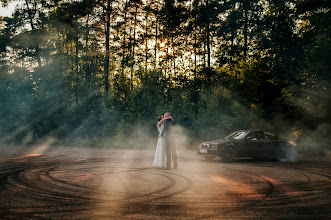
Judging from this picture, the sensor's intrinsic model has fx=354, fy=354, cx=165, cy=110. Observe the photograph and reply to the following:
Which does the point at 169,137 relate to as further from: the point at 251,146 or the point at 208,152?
the point at 251,146

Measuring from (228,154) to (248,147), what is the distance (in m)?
1.10

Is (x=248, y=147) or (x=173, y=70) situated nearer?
(x=248, y=147)

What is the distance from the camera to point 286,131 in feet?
78.8

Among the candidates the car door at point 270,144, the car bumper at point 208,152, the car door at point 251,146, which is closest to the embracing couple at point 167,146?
the car bumper at point 208,152

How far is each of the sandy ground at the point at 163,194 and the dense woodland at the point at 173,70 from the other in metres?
13.1

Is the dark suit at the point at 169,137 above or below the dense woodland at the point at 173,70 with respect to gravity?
below

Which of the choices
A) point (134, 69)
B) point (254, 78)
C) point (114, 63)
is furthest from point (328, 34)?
point (114, 63)

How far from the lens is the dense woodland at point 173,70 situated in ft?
83.1

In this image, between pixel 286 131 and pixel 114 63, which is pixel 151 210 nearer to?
pixel 286 131

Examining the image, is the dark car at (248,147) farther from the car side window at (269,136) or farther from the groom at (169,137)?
the groom at (169,137)

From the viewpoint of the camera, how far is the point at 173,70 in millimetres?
39156

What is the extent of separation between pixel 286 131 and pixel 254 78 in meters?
4.96

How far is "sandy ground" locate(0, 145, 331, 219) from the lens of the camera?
6.32 meters

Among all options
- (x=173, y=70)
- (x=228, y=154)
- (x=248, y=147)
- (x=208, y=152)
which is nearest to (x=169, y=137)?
(x=208, y=152)
